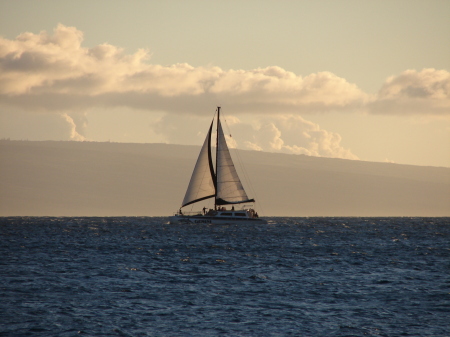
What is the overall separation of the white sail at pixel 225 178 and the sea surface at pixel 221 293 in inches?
1512

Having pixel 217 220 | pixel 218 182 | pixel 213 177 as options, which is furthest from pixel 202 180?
pixel 217 220

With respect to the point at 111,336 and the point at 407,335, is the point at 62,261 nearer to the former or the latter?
the point at 111,336

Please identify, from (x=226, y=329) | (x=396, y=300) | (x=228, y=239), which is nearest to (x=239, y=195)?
(x=228, y=239)

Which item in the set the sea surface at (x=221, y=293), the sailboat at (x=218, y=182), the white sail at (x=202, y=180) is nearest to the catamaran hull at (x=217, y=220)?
the sailboat at (x=218, y=182)

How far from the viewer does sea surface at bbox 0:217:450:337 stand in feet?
94.6

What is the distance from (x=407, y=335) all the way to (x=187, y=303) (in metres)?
11.0

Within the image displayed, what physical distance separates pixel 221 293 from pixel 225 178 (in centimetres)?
6272

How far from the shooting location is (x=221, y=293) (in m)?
36.7

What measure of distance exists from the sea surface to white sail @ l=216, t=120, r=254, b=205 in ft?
126

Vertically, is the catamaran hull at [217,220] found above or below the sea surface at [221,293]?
above

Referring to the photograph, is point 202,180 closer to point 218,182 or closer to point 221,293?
point 218,182

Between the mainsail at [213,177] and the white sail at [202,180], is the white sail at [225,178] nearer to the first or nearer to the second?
the mainsail at [213,177]

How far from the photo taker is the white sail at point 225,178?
324ft

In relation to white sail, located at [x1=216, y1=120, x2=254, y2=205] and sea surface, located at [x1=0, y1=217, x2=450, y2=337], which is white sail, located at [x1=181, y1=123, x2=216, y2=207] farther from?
sea surface, located at [x1=0, y1=217, x2=450, y2=337]
